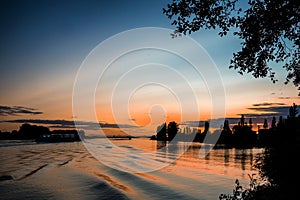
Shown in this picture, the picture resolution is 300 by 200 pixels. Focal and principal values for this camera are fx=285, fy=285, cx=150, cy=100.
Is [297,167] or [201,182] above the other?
[297,167]

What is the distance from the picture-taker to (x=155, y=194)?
2584cm

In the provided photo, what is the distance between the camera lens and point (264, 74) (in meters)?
12.5

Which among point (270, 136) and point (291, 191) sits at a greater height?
point (270, 136)

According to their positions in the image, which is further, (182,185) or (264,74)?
(182,185)

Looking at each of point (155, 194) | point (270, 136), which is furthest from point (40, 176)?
point (270, 136)

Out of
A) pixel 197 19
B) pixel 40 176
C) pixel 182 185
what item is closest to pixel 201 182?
pixel 182 185

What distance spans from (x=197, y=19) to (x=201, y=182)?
2511 cm

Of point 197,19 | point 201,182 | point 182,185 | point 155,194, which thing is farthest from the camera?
point 201,182

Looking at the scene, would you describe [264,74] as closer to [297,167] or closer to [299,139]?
[299,139]

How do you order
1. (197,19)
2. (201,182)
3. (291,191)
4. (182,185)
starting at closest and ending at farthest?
(291,191) < (197,19) < (182,185) < (201,182)

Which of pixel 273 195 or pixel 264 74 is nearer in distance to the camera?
pixel 273 195

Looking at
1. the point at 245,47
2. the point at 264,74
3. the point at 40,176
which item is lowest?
the point at 40,176

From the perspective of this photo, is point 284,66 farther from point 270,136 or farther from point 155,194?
point 155,194

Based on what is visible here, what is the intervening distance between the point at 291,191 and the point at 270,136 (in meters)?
3.78
